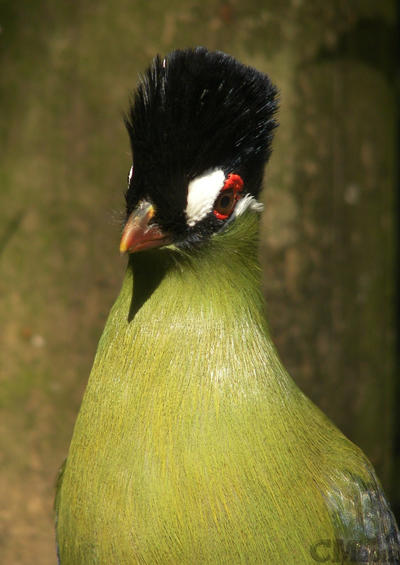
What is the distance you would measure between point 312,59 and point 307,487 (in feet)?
6.59

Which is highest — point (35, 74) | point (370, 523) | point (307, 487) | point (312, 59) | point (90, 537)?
point (312, 59)

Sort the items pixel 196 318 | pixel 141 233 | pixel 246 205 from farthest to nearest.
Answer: pixel 246 205 → pixel 196 318 → pixel 141 233

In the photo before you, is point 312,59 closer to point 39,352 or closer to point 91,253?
point 91,253

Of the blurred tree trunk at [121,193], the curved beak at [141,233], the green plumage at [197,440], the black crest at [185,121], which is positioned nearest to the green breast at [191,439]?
the green plumage at [197,440]

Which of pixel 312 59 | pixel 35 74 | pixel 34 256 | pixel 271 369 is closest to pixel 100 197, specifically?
pixel 34 256

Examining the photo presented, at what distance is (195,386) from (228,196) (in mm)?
518

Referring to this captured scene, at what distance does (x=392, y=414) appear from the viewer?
12.1 ft

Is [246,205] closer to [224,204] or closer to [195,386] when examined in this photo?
[224,204]

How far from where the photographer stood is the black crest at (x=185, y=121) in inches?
72.9

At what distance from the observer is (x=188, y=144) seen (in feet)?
6.09

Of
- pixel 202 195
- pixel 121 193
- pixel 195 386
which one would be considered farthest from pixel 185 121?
pixel 121 193

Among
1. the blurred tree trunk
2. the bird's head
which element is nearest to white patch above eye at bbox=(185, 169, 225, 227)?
the bird's head

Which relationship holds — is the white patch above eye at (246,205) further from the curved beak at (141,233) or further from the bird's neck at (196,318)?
the curved beak at (141,233)

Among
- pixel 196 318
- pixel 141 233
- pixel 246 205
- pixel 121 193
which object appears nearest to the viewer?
pixel 141 233
